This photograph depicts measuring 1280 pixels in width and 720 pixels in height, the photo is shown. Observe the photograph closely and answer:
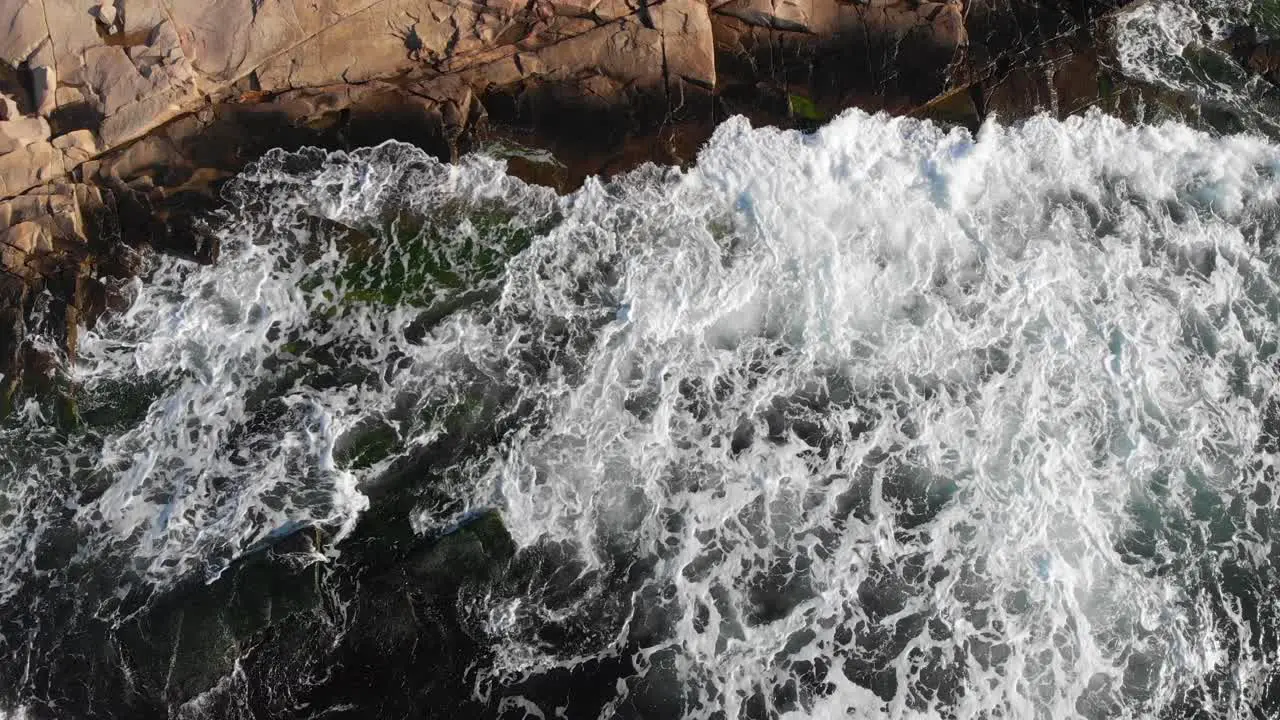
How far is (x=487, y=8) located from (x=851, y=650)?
8605mm

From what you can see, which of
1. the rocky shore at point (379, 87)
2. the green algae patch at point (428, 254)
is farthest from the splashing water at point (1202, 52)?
the green algae patch at point (428, 254)

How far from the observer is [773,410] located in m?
8.52

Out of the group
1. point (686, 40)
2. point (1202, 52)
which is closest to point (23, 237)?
point (686, 40)

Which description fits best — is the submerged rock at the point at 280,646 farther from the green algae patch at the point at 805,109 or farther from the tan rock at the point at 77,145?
the green algae patch at the point at 805,109

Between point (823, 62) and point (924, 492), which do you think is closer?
point (924, 492)

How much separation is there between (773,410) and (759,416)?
18 centimetres

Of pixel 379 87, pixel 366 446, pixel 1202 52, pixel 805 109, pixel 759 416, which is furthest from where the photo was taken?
pixel 1202 52

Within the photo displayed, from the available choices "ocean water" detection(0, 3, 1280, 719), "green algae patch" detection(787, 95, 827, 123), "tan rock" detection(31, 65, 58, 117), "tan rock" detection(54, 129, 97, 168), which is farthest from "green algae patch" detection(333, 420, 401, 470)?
"green algae patch" detection(787, 95, 827, 123)

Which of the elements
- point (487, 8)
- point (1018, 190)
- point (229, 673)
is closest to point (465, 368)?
point (229, 673)

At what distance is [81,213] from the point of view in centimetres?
905

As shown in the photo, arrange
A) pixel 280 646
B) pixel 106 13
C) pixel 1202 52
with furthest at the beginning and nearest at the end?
pixel 1202 52
pixel 106 13
pixel 280 646

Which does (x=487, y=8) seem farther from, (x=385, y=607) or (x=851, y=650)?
(x=851, y=650)

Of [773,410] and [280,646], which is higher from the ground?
[773,410]

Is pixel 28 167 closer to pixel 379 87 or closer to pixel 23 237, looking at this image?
pixel 23 237
